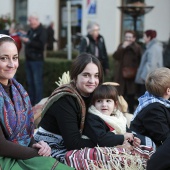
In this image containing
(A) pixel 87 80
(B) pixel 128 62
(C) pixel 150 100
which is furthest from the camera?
(B) pixel 128 62

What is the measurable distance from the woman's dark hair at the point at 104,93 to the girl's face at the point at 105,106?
3 centimetres

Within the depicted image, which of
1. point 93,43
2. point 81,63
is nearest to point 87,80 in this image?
point 81,63

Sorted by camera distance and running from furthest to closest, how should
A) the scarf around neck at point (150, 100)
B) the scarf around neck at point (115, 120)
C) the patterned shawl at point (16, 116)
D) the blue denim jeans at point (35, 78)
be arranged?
the blue denim jeans at point (35, 78) → the scarf around neck at point (150, 100) → the scarf around neck at point (115, 120) → the patterned shawl at point (16, 116)

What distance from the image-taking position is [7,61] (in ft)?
10.0

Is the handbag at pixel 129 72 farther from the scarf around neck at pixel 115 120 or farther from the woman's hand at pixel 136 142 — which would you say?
the woman's hand at pixel 136 142

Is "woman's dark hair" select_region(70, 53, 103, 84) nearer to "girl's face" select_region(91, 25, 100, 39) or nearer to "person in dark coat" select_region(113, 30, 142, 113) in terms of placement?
"person in dark coat" select_region(113, 30, 142, 113)

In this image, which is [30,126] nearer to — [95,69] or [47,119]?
[47,119]

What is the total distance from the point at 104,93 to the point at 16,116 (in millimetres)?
799

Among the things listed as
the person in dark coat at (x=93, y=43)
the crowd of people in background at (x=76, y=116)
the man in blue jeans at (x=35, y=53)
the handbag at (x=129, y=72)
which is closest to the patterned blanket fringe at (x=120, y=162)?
the crowd of people in background at (x=76, y=116)

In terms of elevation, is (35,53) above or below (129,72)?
above

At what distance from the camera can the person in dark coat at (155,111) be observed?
3.48 metres

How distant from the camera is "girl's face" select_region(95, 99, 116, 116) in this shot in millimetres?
3465

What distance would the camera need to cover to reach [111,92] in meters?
3.51

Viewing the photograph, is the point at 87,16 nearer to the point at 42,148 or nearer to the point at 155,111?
the point at 155,111
